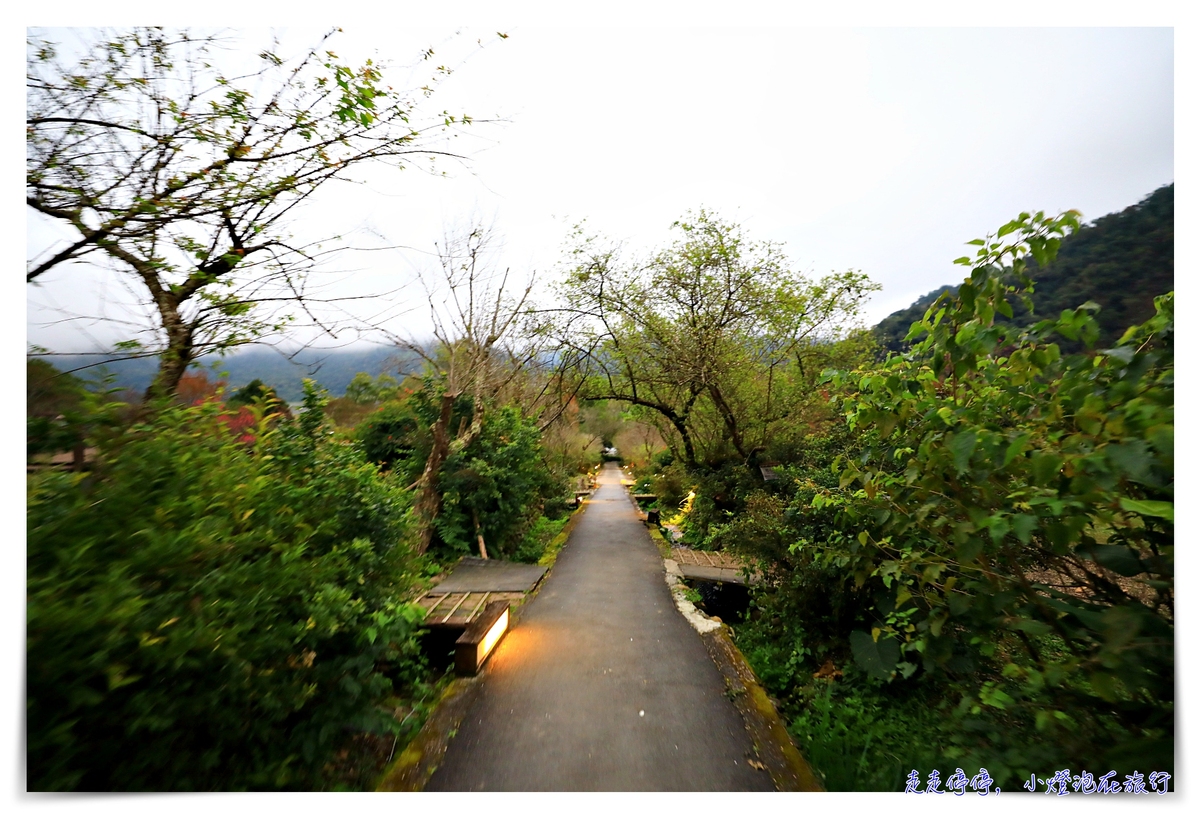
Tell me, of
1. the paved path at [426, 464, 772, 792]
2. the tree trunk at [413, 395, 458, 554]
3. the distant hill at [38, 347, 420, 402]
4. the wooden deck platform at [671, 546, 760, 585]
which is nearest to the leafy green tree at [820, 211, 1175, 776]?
the paved path at [426, 464, 772, 792]

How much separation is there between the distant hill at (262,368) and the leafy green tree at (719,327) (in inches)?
174

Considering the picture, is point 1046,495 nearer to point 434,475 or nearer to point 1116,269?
point 1116,269

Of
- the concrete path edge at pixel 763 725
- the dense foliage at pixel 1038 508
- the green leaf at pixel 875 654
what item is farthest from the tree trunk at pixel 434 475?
the dense foliage at pixel 1038 508

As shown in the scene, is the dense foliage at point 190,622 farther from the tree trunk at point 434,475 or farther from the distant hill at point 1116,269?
the tree trunk at point 434,475

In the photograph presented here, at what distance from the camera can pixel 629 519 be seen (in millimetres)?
11188

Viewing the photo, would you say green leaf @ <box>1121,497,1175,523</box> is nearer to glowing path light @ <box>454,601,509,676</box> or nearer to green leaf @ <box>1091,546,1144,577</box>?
green leaf @ <box>1091,546,1144,577</box>

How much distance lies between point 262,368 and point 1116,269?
12.3ft

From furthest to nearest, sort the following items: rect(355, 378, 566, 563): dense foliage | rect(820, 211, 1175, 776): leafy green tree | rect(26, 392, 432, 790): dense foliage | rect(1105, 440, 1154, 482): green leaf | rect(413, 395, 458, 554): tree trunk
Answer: rect(355, 378, 566, 563): dense foliage, rect(413, 395, 458, 554): tree trunk, rect(26, 392, 432, 790): dense foliage, rect(820, 211, 1175, 776): leafy green tree, rect(1105, 440, 1154, 482): green leaf

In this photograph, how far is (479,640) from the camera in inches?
134

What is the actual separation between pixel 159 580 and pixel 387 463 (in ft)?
18.2

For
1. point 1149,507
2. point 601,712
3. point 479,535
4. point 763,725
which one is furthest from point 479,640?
point 1149,507

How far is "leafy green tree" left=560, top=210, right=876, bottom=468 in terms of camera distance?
6.55 meters

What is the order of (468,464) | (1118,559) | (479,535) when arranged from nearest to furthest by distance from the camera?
(1118,559) → (468,464) → (479,535)

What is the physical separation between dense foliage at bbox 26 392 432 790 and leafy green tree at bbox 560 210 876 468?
5503mm
